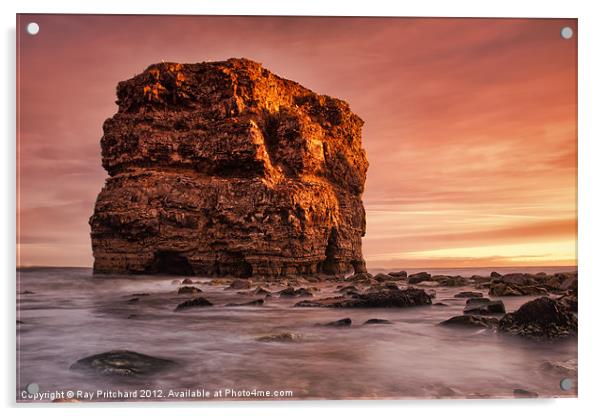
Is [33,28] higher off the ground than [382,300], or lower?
higher

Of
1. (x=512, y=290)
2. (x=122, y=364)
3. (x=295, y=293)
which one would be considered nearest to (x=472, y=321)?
(x=512, y=290)

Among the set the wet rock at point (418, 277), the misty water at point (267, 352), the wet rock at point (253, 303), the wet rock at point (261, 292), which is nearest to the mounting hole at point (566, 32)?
the misty water at point (267, 352)

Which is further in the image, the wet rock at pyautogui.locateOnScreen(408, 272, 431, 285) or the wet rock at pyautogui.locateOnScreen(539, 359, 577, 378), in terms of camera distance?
the wet rock at pyautogui.locateOnScreen(408, 272, 431, 285)

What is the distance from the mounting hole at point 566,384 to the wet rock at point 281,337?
358cm

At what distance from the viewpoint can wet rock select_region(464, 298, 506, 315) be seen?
7340 mm

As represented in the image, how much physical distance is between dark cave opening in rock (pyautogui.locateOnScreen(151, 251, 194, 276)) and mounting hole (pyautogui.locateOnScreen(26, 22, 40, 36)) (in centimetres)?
655

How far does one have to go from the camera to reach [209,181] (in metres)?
14.0

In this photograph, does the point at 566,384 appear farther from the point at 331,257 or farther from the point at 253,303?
the point at 331,257

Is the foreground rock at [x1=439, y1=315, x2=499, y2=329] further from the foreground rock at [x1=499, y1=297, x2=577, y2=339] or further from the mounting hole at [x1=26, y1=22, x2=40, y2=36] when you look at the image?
the mounting hole at [x1=26, y1=22, x2=40, y2=36]

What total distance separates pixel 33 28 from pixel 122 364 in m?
4.64

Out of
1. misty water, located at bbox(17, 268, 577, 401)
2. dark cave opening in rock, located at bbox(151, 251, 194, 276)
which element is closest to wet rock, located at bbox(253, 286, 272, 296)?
misty water, located at bbox(17, 268, 577, 401)

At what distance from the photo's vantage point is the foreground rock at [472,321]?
277 inches

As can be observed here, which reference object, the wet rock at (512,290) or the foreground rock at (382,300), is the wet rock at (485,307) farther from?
the foreground rock at (382,300)

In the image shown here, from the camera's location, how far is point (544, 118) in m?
7.00
